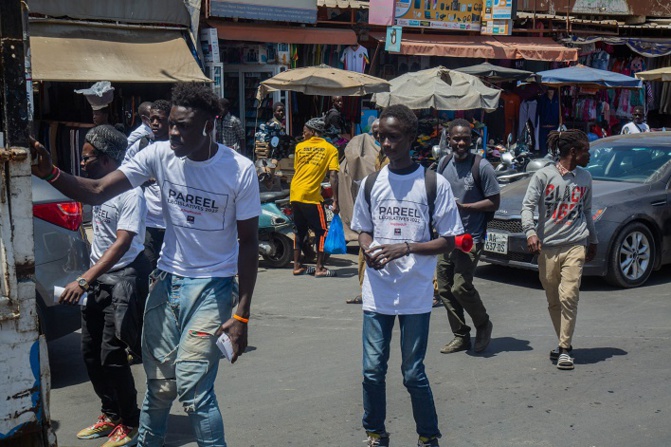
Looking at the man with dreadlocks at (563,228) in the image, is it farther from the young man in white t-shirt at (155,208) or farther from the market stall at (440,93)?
the market stall at (440,93)

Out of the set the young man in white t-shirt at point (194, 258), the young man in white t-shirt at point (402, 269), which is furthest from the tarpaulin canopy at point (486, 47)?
the young man in white t-shirt at point (194, 258)

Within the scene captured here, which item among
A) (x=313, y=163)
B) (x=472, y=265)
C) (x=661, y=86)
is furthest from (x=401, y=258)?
(x=661, y=86)

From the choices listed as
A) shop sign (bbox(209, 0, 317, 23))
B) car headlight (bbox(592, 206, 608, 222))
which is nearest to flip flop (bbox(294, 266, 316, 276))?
car headlight (bbox(592, 206, 608, 222))

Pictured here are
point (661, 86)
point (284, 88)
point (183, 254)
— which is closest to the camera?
point (183, 254)

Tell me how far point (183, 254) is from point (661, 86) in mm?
21528

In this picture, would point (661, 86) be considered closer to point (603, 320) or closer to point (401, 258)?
point (603, 320)

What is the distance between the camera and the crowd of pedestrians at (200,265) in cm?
411

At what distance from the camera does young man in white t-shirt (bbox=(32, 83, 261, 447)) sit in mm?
4066

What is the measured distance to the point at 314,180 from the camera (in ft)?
33.5

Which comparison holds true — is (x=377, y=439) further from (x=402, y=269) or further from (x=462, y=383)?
(x=462, y=383)

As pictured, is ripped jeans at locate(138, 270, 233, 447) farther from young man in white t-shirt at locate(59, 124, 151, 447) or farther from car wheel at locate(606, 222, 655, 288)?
car wheel at locate(606, 222, 655, 288)

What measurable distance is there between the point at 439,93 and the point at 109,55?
5562 mm

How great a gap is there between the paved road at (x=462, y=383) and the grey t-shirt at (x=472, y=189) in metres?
1.02

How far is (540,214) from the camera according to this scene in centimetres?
686
